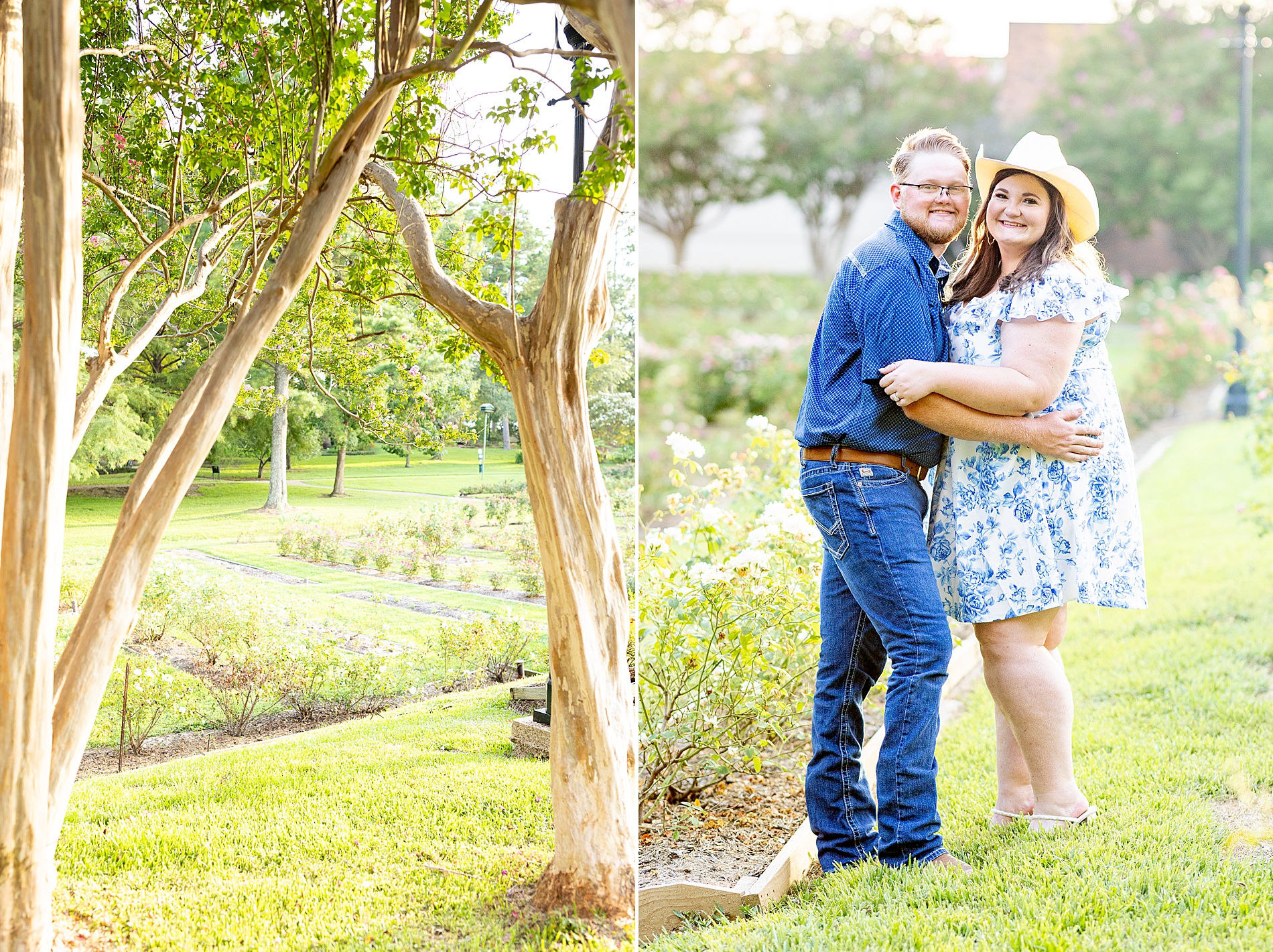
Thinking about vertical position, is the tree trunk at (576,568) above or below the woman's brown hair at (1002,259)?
below

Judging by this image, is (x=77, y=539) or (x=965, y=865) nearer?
(x=965, y=865)

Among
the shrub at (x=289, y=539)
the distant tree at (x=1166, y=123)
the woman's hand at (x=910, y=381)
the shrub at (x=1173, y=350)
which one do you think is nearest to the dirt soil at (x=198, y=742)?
the shrub at (x=289, y=539)

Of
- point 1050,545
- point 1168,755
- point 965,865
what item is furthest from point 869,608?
point 1168,755

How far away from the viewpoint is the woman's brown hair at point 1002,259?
1.93 meters

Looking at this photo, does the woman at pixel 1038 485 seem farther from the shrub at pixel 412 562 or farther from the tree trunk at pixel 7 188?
→ the shrub at pixel 412 562

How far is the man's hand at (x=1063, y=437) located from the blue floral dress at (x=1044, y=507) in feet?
0.14

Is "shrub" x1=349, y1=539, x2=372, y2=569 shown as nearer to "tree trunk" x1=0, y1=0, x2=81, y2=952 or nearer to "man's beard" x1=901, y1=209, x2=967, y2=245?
"tree trunk" x1=0, y1=0, x2=81, y2=952

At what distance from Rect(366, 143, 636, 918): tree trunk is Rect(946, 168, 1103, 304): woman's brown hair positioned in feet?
2.54

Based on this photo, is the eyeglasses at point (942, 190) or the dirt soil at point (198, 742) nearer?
the eyeglasses at point (942, 190)

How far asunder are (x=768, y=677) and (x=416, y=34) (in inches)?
69.9

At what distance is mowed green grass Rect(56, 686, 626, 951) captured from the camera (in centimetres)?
232

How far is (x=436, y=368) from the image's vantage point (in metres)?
3.48

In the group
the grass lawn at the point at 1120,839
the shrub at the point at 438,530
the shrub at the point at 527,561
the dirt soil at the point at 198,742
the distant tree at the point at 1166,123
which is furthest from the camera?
the distant tree at the point at 1166,123

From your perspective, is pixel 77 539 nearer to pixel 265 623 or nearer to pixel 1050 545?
pixel 265 623
